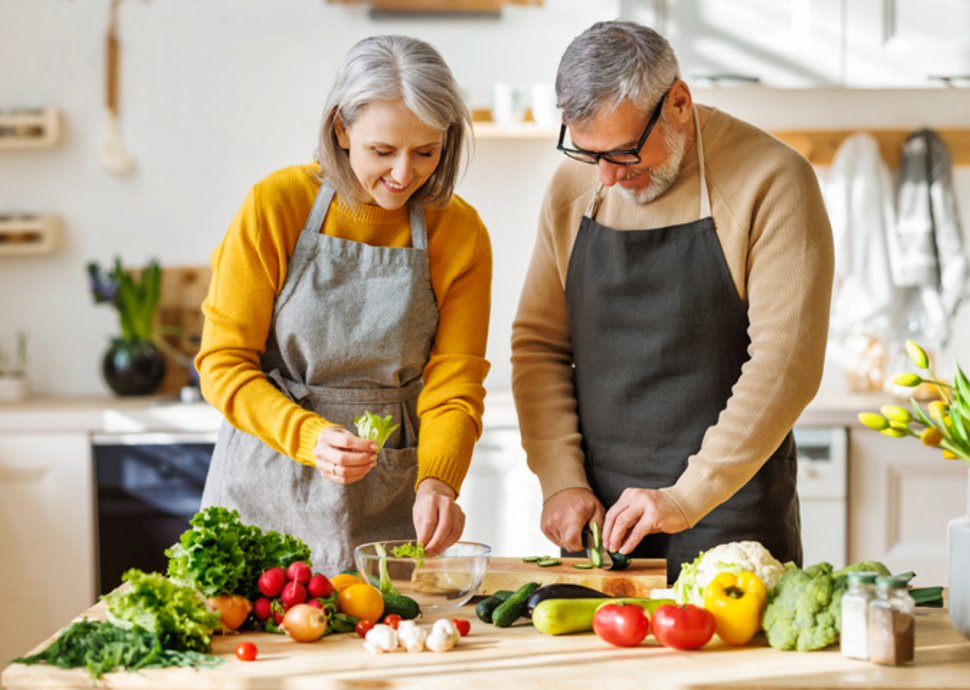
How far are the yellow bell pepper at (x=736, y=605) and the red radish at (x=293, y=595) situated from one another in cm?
54

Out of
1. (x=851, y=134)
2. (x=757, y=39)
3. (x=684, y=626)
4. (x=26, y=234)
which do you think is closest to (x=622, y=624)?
(x=684, y=626)

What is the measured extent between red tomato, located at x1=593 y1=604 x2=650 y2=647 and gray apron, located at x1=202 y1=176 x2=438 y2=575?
2.13 feet

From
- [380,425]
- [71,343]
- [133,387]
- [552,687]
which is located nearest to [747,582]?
[552,687]

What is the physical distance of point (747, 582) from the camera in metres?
1.60

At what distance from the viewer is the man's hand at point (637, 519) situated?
1.88m

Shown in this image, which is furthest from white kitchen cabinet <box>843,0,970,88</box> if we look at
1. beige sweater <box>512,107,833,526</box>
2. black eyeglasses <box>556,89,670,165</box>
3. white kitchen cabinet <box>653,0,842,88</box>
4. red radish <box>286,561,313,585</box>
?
red radish <box>286,561,313,585</box>

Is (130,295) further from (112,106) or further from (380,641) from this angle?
(380,641)

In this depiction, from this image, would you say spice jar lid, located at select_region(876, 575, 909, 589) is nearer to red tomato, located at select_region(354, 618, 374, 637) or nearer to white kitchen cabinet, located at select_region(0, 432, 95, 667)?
red tomato, located at select_region(354, 618, 374, 637)

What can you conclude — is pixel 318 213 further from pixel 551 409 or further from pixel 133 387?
pixel 133 387

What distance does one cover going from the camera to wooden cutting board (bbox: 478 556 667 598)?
1816 millimetres

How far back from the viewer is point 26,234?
Answer: 13.3 ft

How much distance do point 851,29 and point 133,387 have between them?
251 cm

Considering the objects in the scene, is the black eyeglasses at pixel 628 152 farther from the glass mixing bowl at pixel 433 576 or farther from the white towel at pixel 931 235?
the white towel at pixel 931 235

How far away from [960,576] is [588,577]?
52cm
